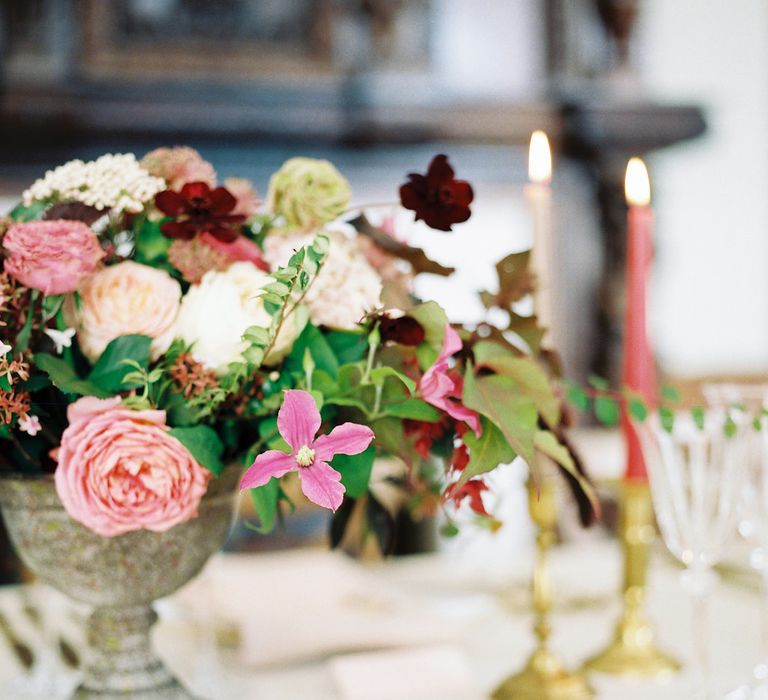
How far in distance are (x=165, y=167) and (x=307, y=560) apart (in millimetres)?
688

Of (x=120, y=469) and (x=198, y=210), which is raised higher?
(x=198, y=210)

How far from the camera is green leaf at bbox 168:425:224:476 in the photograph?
486mm

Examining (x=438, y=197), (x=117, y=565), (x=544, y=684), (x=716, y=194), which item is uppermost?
(x=716, y=194)

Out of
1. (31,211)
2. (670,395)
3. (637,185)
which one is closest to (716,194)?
(637,185)

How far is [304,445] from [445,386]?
0.34 ft

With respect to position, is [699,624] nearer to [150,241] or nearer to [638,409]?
[638,409]

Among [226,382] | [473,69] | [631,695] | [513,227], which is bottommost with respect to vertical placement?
[631,695]

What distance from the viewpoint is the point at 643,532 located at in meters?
0.77

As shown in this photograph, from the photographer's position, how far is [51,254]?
18.9 inches

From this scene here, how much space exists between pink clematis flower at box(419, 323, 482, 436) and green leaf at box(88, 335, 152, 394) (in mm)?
153

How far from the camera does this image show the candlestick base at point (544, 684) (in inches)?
27.4

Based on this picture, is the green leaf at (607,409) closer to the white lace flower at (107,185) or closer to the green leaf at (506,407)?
the green leaf at (506,407)

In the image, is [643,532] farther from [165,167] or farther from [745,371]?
[745,371]

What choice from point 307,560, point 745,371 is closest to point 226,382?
point 307,560
